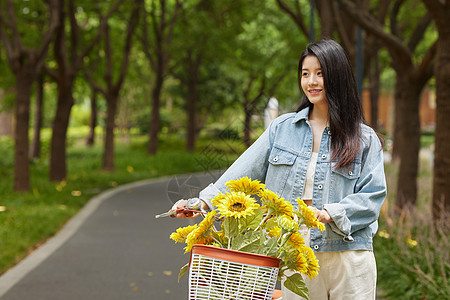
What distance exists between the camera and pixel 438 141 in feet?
23.6

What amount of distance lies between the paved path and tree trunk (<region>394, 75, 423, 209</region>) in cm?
372

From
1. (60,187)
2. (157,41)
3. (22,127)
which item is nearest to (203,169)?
(22,127)

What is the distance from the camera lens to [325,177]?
2.75m

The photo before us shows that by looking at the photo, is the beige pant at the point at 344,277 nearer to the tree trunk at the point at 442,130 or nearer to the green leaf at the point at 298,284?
the green leaf at the point at 298,284

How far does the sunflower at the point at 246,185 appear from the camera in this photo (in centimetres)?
232

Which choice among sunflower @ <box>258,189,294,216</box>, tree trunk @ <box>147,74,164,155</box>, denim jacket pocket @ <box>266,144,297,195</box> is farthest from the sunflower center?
tree trunk @ <box>147,74,164,155</box>

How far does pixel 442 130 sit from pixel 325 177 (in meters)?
4.88

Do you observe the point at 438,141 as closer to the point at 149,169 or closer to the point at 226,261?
the point at 226,261

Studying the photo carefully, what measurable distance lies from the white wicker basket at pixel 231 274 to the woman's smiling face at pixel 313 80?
866mm

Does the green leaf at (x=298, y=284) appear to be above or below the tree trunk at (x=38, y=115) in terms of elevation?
above

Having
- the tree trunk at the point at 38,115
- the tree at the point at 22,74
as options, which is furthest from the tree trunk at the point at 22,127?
Answer: the tree trunk at the point at 38,115

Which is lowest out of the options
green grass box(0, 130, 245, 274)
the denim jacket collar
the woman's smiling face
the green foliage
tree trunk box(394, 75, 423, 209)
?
green grass box(0, 130, 245, 274)

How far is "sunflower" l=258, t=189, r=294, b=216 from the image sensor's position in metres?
2.32

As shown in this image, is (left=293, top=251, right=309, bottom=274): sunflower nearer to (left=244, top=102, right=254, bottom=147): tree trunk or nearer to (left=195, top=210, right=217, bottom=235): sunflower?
(left=195, top=210, right=217, bottom=235): sunflower
